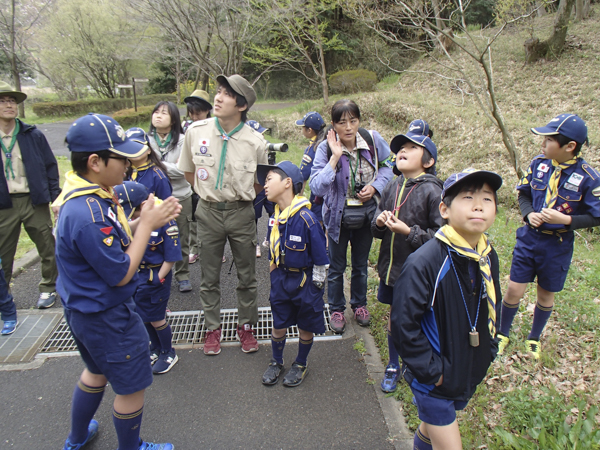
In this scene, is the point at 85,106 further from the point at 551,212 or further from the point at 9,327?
the point at 551,212

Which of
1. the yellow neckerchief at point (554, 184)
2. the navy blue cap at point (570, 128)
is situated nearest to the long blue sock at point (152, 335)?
the yellow neckerchief at point (554, 184)

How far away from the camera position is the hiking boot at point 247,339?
3.75 meters

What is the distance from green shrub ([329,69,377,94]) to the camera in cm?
1730

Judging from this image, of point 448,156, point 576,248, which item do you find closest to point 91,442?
point 576,248

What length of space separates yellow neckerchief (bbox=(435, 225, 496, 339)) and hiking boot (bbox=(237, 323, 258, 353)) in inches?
90.6

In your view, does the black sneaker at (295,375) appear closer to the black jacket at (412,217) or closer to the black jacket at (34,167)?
the black jacket at (412,217)

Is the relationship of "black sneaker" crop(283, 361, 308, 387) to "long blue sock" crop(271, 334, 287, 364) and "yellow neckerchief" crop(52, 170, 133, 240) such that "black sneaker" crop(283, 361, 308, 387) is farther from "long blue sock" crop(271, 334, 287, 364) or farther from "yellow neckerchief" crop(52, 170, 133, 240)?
"yellow neckerchief" crop(52, 170, 133, 240)

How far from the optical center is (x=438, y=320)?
6.58 ft

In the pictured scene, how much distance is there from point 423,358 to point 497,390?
172 centimetres

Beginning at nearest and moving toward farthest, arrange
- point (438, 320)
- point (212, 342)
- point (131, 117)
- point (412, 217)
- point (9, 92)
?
1. point (438, 320)
2. point (412, 217)
3. point (212, 342)
4. point (9, 92)
5. point (131, 117)

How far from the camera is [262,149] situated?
364cm

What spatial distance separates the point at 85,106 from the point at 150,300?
89.8ft

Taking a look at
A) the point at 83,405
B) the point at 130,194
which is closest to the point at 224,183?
the point at 130,194

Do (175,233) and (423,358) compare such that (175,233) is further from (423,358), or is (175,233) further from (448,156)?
(448,156)
